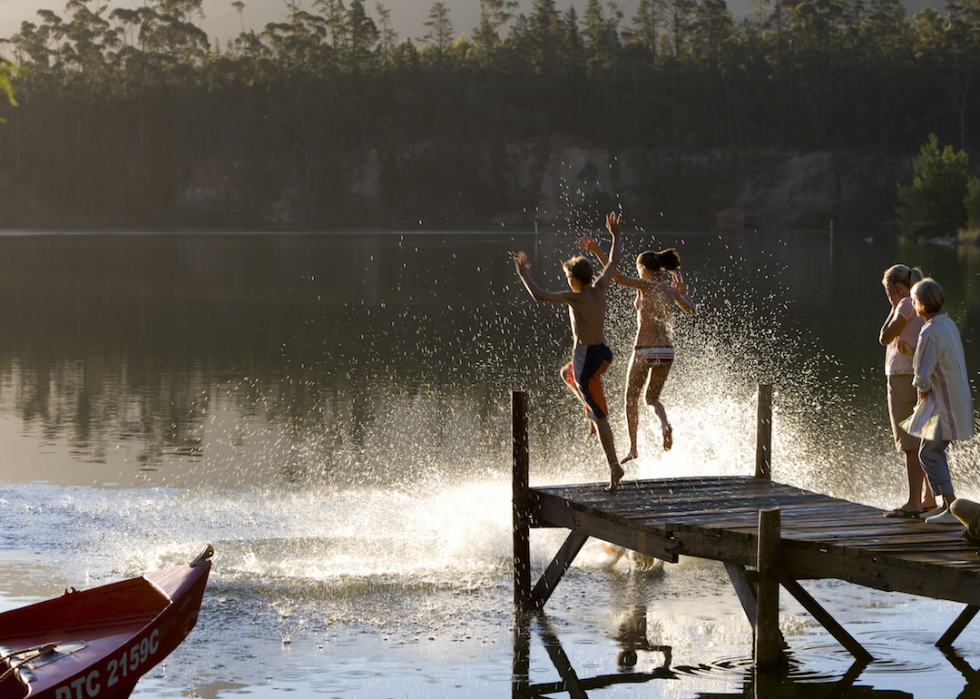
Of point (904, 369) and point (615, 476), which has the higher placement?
point (904, 369)

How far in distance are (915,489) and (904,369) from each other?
2.94 ft

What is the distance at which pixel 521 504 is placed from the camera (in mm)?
10672

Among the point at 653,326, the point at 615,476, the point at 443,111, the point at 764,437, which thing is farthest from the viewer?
the point at 443,111

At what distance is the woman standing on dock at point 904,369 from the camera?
9.17 meters

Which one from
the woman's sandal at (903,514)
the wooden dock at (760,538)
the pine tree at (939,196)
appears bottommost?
the wooden dock at (760,538)

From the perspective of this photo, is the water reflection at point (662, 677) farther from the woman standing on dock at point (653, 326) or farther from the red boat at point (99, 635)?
the red boat at point (99, 635)

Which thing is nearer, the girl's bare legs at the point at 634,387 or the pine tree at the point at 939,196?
the girl's bare legs at the point at 634,387

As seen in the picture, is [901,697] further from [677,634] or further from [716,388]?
[716,388]

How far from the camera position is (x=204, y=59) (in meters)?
144

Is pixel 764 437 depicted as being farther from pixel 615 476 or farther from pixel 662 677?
pixel 662 677

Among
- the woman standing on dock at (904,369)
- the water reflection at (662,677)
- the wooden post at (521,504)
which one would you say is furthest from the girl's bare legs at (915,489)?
the wooden post at (521,504)

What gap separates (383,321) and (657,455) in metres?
20.7

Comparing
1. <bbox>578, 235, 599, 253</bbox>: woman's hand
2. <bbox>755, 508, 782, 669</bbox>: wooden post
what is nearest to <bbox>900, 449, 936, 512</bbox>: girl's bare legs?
<bbox>755, 508, 782, 669</bbox>: wooden post

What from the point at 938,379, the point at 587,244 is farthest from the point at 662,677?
the point at 587,244
